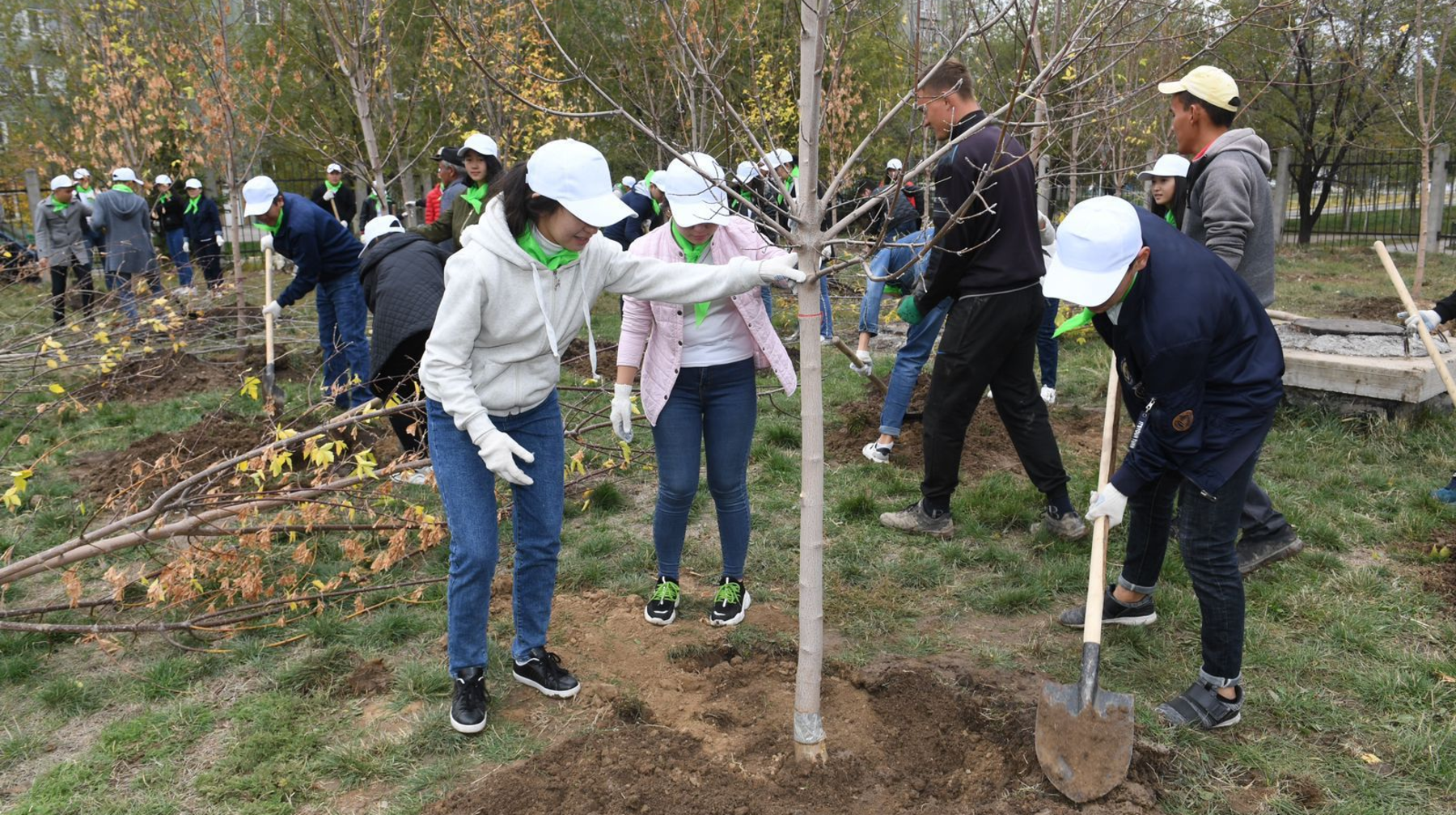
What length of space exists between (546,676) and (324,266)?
4582mm

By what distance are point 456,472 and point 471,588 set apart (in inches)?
15.1

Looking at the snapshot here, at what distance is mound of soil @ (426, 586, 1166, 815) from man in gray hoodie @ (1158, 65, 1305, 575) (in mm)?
1582

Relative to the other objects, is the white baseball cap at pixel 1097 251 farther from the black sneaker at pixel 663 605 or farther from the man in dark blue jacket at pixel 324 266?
the man in dark blue jacket at pixel 324 266

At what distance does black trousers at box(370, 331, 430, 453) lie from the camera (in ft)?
17.1

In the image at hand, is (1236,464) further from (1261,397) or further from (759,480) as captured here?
(759,480)

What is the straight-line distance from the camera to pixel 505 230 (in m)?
3.01

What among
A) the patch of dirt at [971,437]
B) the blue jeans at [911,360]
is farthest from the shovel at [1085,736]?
the blue jeans at [911,360]

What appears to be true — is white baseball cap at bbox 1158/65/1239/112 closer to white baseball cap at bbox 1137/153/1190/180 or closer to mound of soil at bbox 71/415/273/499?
white baseball cap at bbox 1137/153/1190/180

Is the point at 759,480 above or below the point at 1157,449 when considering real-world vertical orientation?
below

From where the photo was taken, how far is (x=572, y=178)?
2.90m

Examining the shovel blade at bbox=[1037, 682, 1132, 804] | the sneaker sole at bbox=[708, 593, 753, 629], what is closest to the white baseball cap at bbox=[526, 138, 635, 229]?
the sneaker sole at bbox=[708, 593, 753, 629]

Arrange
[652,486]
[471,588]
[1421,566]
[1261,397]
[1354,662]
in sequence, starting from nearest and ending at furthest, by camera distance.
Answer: [1261,397] → [471,588] → [1354,662] → [1421,566] → [652,486]

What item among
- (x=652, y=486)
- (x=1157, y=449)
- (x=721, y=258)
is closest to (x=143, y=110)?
(x=652, y=486)

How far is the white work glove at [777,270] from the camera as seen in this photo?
305 centimetres
